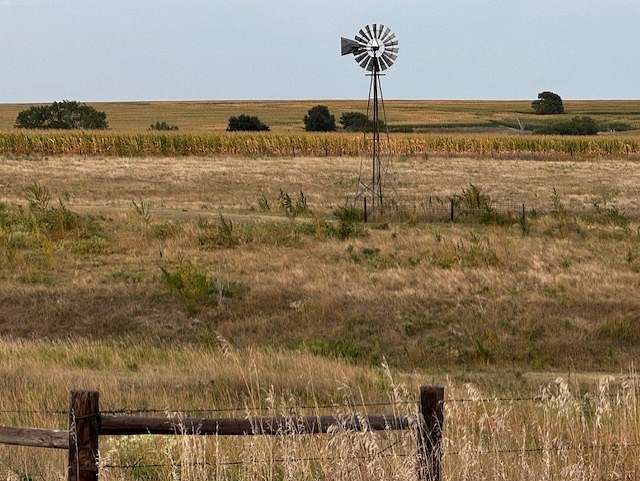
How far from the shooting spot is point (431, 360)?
46.6 feet

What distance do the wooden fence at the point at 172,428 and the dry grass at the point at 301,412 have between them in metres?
0.11

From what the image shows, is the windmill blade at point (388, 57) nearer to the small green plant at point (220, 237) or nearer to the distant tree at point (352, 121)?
the small green plant at point (220, 237)

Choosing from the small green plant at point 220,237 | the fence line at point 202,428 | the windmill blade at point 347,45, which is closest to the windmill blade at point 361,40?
the windmill blade at point 347,45

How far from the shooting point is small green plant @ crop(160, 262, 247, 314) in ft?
55.2

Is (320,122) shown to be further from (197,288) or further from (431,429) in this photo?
(431,429)

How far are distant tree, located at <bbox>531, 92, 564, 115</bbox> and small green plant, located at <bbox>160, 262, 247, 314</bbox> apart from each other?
125058 mm

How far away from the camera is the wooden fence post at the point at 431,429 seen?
5.54 m

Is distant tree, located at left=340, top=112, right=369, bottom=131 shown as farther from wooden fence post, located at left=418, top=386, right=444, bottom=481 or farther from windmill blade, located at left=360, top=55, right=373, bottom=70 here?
wooden fence post, located at left=418, top=386, right=444, bottom=481

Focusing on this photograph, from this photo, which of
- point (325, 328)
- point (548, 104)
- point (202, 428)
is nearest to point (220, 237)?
point (325, 328)

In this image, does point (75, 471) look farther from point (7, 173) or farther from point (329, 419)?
point (7, 173)

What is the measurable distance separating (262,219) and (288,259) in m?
6.67

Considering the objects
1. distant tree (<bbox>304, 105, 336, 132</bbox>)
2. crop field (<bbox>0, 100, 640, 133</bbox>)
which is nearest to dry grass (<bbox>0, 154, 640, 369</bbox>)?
distant tree (<bbox>304, 105, 336, 132</bbox>)

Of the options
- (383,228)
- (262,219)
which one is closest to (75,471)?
(383,228)

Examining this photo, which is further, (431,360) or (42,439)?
(431,360)
